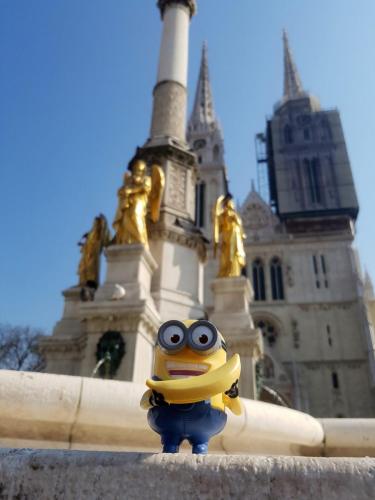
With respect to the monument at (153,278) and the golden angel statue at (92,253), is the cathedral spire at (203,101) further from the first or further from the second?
the golden angel statue at (92,253)

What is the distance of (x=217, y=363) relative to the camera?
8.88 feet

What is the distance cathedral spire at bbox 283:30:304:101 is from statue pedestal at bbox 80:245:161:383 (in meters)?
58.3

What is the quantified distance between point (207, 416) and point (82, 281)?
916 centimetres

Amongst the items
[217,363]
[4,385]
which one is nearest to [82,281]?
[4,385]

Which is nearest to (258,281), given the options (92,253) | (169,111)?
(169,111)

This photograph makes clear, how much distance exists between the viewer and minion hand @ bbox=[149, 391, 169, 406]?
2.47 metres

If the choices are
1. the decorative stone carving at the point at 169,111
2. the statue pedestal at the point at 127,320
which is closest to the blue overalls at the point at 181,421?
the statue pedestal at the point at 127,320

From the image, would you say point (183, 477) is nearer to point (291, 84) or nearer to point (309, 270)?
point (309, 270)

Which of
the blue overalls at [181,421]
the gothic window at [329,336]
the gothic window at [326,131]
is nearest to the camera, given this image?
the blue overalls at [181,421]

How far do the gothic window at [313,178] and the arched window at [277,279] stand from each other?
9303 millimetres

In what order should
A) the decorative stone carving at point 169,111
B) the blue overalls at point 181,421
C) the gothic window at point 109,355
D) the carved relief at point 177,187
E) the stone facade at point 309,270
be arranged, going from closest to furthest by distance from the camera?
1. the blue overalls at point 181,421
2. the gothic window at point 109,355
3. the carved relief at point 177,187
4. the decorative stone carving at point 169,111
5. the stone facade at point 309,270

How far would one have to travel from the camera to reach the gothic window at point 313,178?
167 feet

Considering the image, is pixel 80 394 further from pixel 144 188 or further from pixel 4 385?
pixel 144 188

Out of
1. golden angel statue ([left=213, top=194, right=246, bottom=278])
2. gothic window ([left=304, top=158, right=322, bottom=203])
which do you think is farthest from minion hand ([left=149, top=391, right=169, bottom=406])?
gothic window ([left=304, top=158, right=322, bottom=203])
